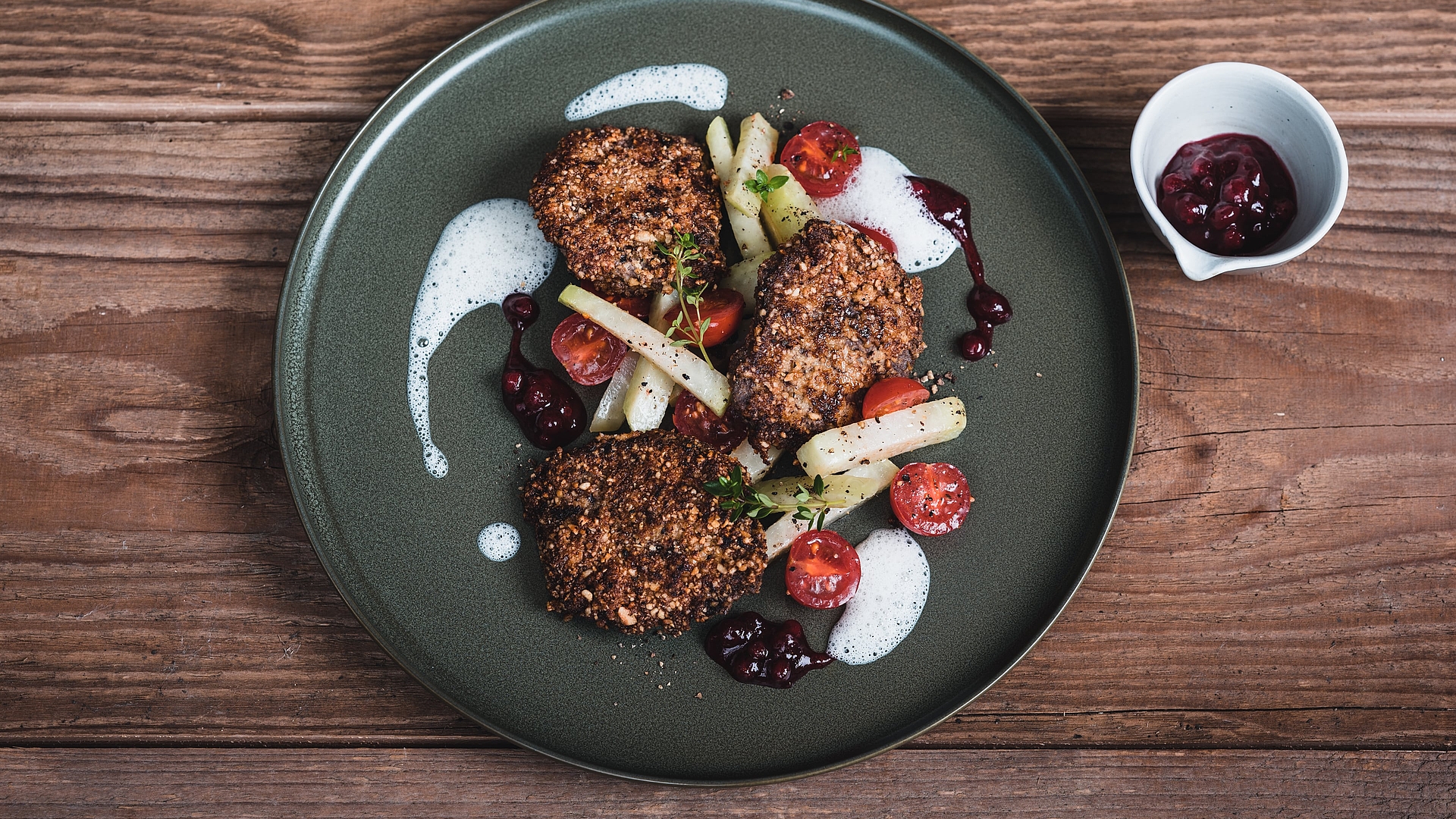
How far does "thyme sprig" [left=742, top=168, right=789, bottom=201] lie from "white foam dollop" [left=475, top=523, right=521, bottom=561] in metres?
1.43

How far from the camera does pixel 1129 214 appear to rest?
10.5 ft

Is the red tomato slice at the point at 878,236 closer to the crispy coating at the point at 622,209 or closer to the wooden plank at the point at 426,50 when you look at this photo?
the crispy coating at the point at 622,209

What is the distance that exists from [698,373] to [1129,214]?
70.4 inches

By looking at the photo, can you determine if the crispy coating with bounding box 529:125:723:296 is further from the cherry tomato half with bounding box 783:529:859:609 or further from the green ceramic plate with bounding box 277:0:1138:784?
the cherry tomato half with bounding box 783:529:859:609

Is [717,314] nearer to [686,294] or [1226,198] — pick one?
[686,294]

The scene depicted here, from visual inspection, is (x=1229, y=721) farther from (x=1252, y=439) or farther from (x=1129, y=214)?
(x=1129, y=214)

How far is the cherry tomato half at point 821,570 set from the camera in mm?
2818

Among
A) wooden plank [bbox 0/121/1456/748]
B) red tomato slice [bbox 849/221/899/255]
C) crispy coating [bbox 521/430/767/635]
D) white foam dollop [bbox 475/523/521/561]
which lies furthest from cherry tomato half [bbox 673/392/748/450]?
wooden plank [bbox 0/121/1456/748]

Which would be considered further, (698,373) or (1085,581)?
(1085,581)

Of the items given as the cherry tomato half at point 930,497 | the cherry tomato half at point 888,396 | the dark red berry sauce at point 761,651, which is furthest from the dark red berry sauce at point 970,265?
the dark red berry sauce at point 761,651

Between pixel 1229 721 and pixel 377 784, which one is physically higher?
pixel 1229 721

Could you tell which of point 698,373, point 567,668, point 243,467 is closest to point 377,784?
point 567,668

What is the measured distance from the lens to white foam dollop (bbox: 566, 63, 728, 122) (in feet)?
10.2

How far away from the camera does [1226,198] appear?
9.43ft
